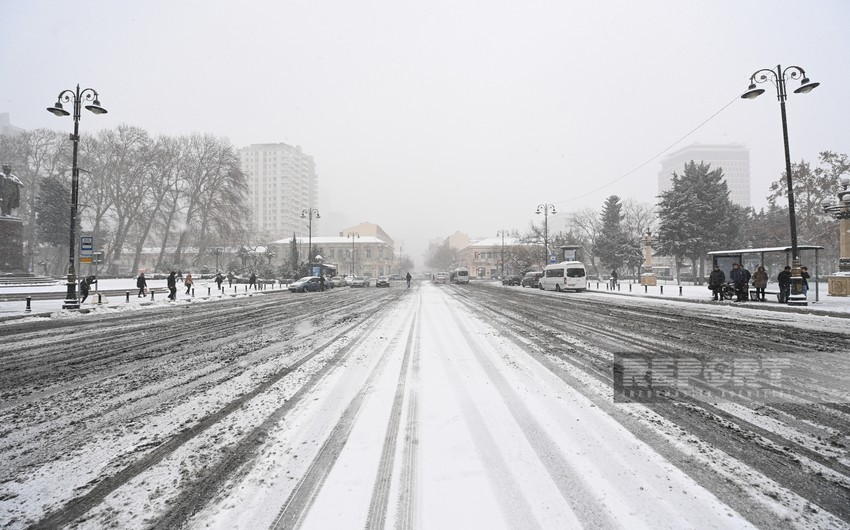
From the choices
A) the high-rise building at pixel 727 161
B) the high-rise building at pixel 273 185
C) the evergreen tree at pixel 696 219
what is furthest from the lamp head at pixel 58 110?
the high-rise building at pixel 727 161

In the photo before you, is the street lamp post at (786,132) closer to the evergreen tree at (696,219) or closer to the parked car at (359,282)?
the evergreen tree at (696,219)

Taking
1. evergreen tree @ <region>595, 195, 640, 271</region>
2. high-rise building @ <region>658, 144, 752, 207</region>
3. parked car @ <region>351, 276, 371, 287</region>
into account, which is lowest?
parked car @ <region>351, 276, 371, 287</region>

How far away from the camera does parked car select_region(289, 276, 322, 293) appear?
106 feet

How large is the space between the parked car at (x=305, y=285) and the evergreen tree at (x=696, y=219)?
124 feet

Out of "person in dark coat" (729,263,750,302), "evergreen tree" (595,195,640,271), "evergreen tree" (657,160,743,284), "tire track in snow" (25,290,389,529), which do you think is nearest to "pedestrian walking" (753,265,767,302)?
"person in dark coat" (729,263,750,302)

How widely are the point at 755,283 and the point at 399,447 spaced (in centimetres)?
2051

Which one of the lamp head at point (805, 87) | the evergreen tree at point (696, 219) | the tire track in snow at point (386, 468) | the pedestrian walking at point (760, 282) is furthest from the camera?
the evergreen tree at point (696, 219)

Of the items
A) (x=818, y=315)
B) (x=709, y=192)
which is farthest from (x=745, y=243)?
(x=818, y=315)

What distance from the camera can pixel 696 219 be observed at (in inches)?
1668

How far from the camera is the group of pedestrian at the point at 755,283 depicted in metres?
15.9

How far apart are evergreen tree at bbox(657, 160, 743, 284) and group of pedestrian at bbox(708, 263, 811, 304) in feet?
86.9

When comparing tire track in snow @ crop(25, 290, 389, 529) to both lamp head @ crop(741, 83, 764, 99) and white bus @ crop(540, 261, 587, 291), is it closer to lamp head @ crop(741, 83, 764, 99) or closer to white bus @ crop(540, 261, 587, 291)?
lamp head @ crop(741, 83, 764, 99)

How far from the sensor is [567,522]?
6.97 feet

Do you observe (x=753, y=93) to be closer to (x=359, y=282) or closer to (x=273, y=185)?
(x=359, y=282)
